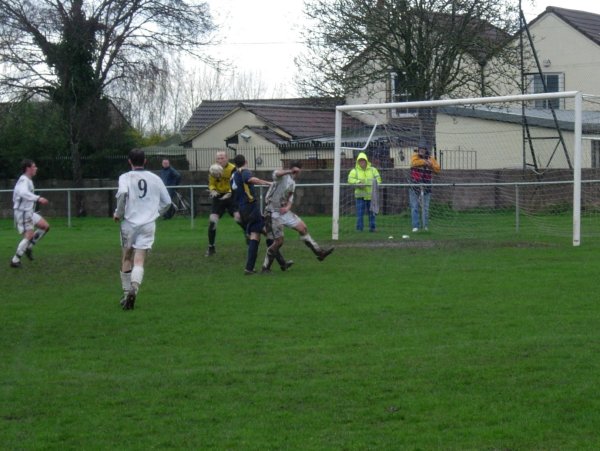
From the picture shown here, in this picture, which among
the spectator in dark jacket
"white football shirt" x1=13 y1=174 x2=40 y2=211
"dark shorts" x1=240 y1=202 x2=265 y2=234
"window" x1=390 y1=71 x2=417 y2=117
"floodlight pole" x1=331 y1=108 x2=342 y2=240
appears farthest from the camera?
"window" x1=390 y1=71 x2=417 y2=117

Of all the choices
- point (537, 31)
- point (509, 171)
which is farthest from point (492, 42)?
point (537, 31)

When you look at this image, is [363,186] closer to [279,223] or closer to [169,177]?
[279,223]

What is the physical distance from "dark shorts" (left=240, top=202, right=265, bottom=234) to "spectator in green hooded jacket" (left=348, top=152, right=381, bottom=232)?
22.2ft

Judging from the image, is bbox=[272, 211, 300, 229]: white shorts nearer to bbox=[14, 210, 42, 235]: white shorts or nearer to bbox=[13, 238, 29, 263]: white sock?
bbox=[14, 210, 42, 235]: white shorts

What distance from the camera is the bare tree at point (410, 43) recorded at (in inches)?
1171

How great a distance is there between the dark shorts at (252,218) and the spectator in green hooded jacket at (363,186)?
676 cm

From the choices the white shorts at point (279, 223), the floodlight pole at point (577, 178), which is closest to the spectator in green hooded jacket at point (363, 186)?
the floodlight pole at point (577, 178)

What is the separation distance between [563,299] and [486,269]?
3.30 m

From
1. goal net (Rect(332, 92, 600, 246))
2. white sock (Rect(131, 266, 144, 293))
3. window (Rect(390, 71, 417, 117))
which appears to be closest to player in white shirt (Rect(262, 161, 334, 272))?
white sock (Rect(131, 266, 144, 293))

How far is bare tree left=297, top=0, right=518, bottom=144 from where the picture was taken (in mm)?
29734

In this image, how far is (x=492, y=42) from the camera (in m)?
30.6

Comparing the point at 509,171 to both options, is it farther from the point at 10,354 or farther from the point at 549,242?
the point at 10,354

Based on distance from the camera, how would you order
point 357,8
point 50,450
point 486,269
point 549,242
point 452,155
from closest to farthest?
point 50,450 < point 486,269 < point 549,242 < point 452,155 < point 357,8

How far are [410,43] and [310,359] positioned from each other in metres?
23.1
